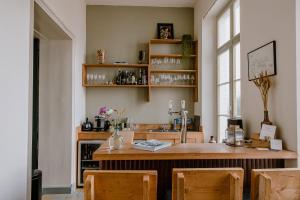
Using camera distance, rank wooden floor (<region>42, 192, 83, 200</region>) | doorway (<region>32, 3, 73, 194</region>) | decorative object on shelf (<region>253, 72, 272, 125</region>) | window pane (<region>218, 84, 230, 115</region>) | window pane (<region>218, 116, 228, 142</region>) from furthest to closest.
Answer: window pane (<region>218, 116, 228, 142</region>) → window pane (<region>218, 84, 230, 115</region>) → doorway (<region>32, 3, 73, 194</region>) → wooden floor (<region>42, 192, 83, 200</region>) → decorative object on shelf (<region>253, 72, 272, 125</region>)

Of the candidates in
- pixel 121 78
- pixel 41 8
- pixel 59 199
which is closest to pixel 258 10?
pixel 41 8

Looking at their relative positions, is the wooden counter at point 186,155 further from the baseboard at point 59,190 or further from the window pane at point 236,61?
the baseboard at point 59,190

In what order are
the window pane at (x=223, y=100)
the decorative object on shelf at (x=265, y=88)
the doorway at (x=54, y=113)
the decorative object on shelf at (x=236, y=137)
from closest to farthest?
the decorative object on shelf at (x=265, y=88) → the decorative object on shelf at (x=236, y=137) → the doorway at (x=54, y=113) → the window pane at (x=223, y=100)

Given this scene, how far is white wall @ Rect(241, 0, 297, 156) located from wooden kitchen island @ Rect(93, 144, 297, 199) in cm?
23

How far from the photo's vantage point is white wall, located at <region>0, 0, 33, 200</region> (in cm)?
198

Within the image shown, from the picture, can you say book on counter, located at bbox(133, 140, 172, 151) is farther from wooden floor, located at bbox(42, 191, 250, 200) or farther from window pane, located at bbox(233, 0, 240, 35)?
window pane, located at bbox(233, 0, 240, 35)

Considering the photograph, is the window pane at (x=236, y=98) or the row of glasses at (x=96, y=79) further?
the row of glasses at (x=96, y=79)

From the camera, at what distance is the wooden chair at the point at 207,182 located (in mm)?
1522

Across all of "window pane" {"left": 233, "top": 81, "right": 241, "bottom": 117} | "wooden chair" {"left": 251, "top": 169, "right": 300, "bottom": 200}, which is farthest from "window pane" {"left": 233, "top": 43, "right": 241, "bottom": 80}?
"wooden chair" {"left": 251, "top": 169, "right": 300, "bottom": 200}

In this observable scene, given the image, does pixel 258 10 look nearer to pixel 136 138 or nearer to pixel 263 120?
pixel 263 120

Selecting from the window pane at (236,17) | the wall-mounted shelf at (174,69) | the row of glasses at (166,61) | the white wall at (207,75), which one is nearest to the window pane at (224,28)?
the white wall at (207,75)

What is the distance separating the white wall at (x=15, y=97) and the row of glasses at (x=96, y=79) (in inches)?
95.5

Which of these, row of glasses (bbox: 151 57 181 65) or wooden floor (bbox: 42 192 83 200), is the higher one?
row of glasses (bbox: 151 57 181 65)

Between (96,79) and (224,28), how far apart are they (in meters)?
2.39
